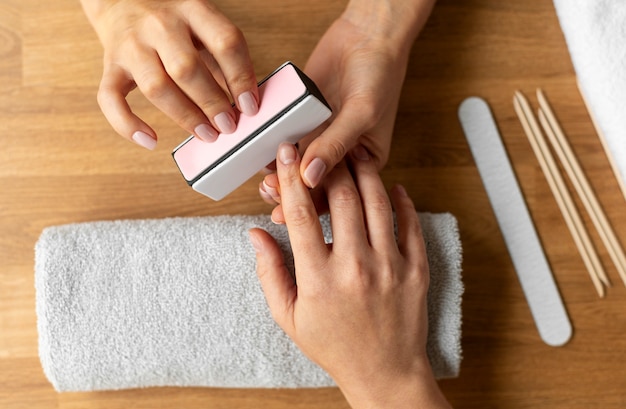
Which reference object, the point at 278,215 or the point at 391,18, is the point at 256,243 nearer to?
the point at 278,215

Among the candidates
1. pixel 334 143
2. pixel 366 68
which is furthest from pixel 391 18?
pixel 334 143

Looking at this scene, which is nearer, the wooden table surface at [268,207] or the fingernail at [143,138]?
the fingernail at [143,138]

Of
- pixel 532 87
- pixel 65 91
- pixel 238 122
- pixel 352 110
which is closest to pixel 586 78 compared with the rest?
pixel 532 87

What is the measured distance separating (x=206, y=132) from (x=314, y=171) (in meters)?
0.10

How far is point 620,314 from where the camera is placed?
0.68 meters

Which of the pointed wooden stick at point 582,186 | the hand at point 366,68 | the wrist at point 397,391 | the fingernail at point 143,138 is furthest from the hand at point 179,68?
the pointed wooden stick at point 582,186

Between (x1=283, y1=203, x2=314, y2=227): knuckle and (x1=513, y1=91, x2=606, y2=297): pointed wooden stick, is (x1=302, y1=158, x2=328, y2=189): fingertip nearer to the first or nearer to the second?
(x1=283, y1=203, x2=314, y2=227): knuckle

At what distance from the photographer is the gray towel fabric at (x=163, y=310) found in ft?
1.91

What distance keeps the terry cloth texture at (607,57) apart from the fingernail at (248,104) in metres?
0.42

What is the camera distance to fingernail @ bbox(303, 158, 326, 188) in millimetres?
516

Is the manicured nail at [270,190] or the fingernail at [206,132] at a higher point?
the fingernail at [206,132]

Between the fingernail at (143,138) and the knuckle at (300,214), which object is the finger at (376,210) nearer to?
the knuckle at (300,214)

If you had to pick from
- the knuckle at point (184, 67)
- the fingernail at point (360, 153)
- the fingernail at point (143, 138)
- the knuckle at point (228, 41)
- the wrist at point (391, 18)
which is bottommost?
the fingernail at point (360, 153)

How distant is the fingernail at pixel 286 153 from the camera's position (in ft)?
1.70
